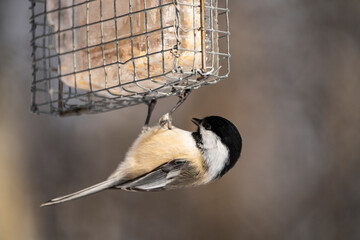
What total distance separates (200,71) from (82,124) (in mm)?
1580

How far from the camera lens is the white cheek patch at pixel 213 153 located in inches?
67.9

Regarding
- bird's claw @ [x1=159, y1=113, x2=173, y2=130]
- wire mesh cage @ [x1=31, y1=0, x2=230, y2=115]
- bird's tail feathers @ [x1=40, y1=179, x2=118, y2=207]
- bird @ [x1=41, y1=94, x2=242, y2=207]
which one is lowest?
bird's tail feathers @ [x1=40, y1=179, x2=118, y2=207]

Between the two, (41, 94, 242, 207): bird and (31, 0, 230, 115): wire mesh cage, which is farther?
(41, 94, 242, 207): bird

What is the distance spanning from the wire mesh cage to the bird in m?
0.14

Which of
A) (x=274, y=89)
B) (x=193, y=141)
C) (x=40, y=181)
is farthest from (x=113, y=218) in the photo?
(x=193, y=141)

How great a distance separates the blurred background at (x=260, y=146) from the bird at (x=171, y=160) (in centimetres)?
109

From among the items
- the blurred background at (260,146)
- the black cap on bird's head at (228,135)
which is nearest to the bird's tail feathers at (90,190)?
the black cap on bird's head at (228,135)

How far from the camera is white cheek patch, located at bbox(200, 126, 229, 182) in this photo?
1725mm

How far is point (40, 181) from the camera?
2873mm

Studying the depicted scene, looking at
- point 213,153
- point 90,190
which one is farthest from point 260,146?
point 90,190

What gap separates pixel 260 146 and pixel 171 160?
50.0 inches

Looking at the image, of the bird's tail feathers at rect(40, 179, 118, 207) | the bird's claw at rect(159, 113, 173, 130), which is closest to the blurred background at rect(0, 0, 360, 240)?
the bird's claw at rect(159, 113, 173, 130)

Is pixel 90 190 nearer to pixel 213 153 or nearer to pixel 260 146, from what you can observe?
pixel 213 153

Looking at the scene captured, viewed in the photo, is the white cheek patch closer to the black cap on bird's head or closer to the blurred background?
the black cap on bird's head
